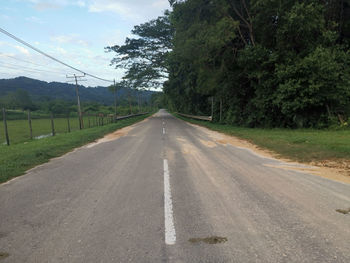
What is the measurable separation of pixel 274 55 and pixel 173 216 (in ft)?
47.4

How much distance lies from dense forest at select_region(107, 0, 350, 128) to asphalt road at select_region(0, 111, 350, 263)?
32.7 feet

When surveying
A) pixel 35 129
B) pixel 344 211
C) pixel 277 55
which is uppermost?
pixel 277 55

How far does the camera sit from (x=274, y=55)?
14812 mm

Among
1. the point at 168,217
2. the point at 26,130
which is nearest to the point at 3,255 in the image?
the point at 168,217

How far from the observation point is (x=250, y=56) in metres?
15.4

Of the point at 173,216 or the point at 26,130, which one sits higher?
the point at 173,216

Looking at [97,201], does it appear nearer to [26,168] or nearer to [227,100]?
[26,168]

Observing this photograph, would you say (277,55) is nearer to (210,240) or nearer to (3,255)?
(210,240)

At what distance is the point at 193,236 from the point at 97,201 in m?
2.07

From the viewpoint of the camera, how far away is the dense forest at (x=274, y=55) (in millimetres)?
13438

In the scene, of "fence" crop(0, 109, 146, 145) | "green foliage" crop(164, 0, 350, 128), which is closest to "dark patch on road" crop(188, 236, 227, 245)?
"fence" crop(0, 109, 146, 145)

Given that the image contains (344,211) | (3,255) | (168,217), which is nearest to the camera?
(3,255)

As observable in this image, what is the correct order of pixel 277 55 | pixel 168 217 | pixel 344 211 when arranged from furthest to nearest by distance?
1. pixel 277 55
2. pixel 344 211
3. pixel 168 217

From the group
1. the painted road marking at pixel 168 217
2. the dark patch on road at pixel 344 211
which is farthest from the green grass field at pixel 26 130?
the dark patch on road at pixel 344 211
